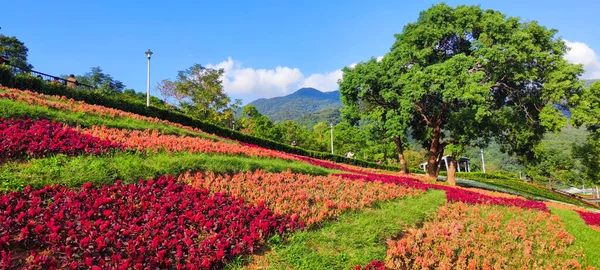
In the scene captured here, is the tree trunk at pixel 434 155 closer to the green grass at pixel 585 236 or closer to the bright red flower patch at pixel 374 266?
the green grass at pixel 585 236

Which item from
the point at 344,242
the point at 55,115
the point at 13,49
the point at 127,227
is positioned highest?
the point at 13,49

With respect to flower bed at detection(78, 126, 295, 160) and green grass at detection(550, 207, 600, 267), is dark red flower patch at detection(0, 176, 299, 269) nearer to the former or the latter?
flower bed at detection(78, 126, 295, 160)

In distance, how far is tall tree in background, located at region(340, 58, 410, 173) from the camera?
62.4 feet

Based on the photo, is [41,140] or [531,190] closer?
[41,140]

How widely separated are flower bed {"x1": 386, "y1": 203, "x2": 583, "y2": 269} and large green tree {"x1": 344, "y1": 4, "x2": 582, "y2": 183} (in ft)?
30.4

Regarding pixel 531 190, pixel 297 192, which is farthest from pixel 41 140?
pixel 531 190

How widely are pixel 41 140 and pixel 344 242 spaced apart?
6.51 metres

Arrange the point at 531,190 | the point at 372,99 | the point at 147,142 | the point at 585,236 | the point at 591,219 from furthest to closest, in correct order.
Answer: the point at 531,190, the point at 372,99, the point at 591,219, the point at 147,142, the point at 585,236

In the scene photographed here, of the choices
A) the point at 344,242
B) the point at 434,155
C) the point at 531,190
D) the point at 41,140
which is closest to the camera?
the point at 344,242

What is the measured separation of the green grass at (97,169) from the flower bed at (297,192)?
16.6 inches

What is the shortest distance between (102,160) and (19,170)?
4.46 feet

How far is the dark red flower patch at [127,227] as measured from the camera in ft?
13.6

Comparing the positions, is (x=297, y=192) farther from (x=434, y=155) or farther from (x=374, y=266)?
(x=434, y=155)

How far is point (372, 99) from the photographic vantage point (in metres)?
21.1
